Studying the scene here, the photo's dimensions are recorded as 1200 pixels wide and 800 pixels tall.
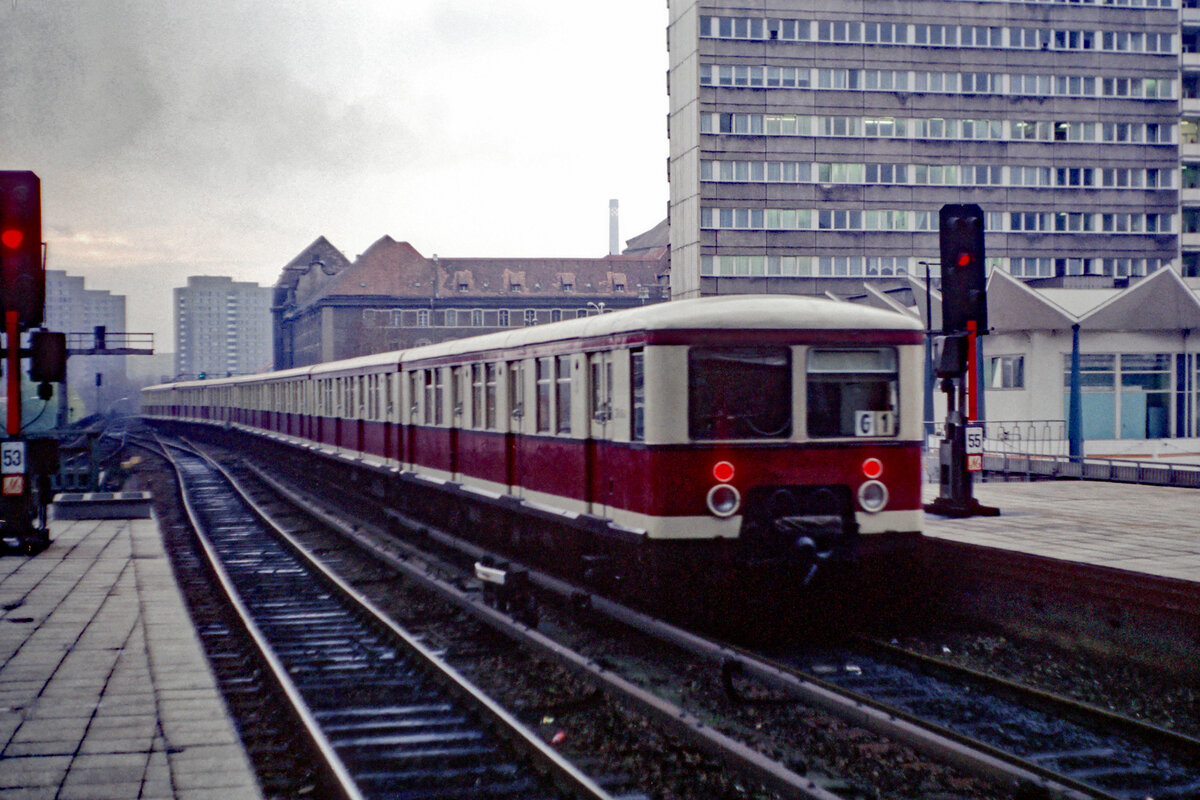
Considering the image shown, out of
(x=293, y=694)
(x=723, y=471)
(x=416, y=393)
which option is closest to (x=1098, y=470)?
(x=416, y=393)

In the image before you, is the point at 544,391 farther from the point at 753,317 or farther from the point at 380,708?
the point at 380,708

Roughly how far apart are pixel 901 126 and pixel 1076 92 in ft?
37.4

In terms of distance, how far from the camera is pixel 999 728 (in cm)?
761

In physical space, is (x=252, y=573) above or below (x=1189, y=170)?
below

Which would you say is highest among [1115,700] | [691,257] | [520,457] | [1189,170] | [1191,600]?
[1189,170]

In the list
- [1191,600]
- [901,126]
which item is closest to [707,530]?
[1191,600]

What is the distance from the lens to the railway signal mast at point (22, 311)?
1201 centimetres

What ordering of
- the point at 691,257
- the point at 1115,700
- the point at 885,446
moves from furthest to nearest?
the point at 691,257 → the point at 885,446 → the point at 1115,700

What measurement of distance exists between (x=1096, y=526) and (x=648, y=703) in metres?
7.76

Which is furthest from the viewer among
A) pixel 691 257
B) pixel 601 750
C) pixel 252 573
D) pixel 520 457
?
pixel 691 257

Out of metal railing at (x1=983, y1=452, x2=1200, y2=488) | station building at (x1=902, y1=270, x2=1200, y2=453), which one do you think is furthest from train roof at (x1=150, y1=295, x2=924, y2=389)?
station building at (x1=902, y1=270, x2=1200, y2=453)

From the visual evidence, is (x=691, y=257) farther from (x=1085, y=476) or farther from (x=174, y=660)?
(x=174, y=660)

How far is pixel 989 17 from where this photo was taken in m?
67.9

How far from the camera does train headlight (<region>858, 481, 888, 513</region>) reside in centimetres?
1005
